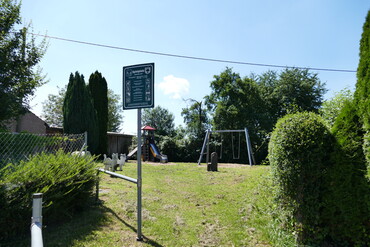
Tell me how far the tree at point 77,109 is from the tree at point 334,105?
11.1 meters

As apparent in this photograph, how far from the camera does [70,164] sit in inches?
148

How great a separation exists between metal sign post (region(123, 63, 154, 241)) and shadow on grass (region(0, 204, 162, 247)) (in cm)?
65

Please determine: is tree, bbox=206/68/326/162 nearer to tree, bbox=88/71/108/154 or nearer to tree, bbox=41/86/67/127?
tree, bbox=88/71/108/154

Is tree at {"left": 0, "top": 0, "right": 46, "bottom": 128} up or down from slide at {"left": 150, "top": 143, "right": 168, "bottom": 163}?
up

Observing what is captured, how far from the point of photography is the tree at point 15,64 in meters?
8.59

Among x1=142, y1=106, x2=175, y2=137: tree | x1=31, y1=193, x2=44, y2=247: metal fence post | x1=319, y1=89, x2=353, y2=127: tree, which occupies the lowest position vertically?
x1=31, y1=193, x2=44, y2=247: metal fence post

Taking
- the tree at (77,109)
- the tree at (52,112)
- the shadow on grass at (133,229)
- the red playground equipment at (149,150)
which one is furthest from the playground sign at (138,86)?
the tree at (52,112)

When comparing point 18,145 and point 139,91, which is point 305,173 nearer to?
point 139,91

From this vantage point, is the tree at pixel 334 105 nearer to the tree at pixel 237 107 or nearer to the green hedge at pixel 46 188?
the green hedge at pixel 46 188

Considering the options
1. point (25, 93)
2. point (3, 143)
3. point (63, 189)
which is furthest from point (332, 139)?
point (25, 93)

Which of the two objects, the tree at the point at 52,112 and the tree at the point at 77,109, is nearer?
the tree at the point at 77,109

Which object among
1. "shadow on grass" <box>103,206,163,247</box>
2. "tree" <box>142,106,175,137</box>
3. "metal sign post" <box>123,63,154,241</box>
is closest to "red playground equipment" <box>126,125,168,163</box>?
"shadow on grass" <box>103,206,163,247</box>

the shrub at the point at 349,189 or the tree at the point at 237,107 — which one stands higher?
the tree at the point at 237,107

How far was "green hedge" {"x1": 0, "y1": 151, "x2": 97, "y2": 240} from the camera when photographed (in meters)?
2.84
